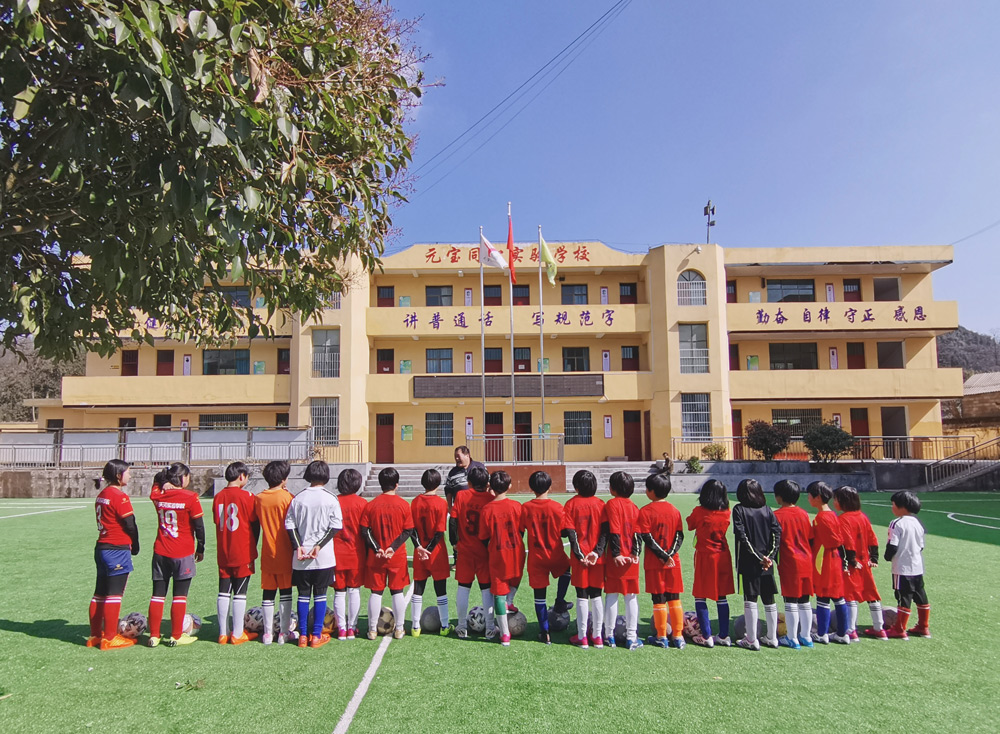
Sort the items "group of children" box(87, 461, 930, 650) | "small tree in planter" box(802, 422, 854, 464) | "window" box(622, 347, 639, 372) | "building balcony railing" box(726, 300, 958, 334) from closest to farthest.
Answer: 1. "group of children" box(87, 461, 930, 650)
2. "small tree in planter" box(802, 422, 854, 464)
3. "building balcony railing" box(726, 300, 958, 334)
4. "window" box(622, 347, 639, 372)

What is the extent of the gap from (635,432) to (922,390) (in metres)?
12.4

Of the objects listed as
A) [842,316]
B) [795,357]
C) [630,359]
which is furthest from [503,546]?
[795,357]

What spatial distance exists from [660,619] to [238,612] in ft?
11.8

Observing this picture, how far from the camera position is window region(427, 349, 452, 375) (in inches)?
1118

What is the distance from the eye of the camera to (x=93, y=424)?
28609mm

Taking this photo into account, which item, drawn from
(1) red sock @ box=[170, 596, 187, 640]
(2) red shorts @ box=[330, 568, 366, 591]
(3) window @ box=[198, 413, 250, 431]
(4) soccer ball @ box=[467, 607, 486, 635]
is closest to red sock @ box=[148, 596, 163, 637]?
(1) red sock @ box=[170, 596, 187, 640]

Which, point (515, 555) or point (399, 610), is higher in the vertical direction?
point (515, 555)

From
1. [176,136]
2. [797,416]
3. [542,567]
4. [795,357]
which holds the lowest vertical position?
[542,567]

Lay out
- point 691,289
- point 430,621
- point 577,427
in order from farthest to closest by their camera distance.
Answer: point 577,427, point 691,289, point 430,621

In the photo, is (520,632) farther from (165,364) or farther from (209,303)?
(165,364)

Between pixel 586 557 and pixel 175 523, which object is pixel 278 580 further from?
pixel 586 557

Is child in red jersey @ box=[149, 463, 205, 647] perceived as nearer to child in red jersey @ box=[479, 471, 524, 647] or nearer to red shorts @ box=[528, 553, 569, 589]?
child in red jersey @ box=[479, 471, 524, 647]

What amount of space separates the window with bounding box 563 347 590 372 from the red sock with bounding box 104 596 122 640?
23979mm

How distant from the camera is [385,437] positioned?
92.0ft
